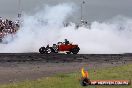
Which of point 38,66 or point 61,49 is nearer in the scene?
point 38,66

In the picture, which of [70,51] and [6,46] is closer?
[70,51]

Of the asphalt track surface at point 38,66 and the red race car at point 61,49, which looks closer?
the asphalt track surface at point 38,66

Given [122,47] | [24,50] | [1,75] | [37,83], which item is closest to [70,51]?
[24,50]

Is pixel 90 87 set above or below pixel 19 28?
below

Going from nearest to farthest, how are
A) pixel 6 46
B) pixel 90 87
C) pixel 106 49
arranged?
pixel 90 87 → pixel 6 46 → pixel 106 49

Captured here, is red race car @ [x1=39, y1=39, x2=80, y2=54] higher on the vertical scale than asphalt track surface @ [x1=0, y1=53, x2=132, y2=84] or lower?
higher

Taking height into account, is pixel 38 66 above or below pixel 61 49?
below

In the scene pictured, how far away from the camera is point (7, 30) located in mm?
71938

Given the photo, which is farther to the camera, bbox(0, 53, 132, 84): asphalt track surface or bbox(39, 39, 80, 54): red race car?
bbox(39, 39, 80, 54): red race car

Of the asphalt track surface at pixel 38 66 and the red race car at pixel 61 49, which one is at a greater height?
the red race car at pixel 61 49

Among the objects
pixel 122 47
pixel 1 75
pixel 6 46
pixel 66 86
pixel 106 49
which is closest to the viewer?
pixel 66 86

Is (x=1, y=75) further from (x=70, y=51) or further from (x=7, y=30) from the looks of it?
(x=7, y=30)

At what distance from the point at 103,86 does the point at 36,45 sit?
5681 cm

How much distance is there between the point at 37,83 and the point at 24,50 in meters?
52.2
